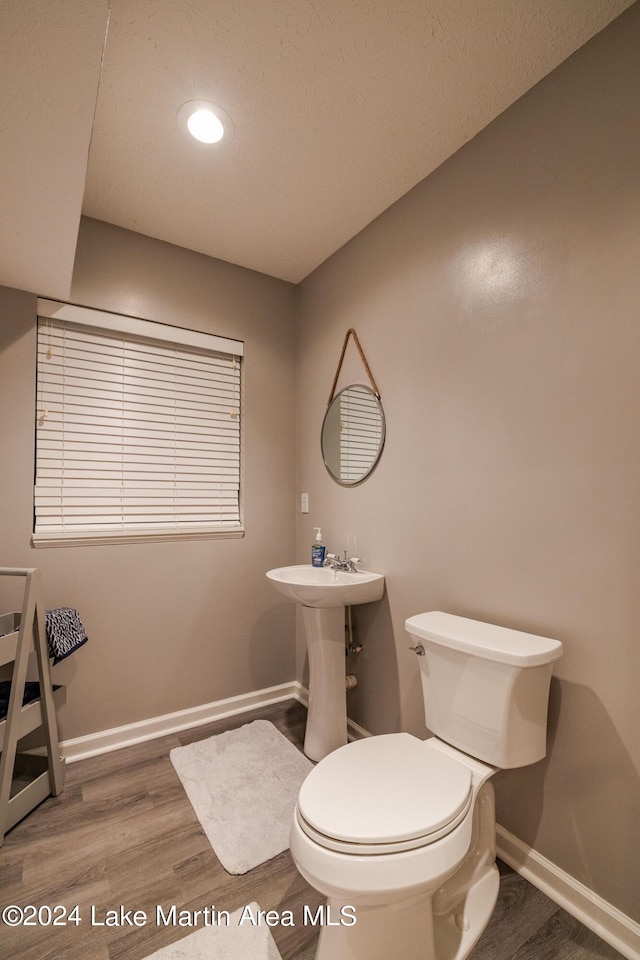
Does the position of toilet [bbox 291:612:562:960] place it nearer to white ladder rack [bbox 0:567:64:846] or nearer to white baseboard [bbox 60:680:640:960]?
white baseboard [bbox 60:680:640:960]

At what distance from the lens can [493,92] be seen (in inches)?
59.7

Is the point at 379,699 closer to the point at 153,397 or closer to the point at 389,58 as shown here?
the point at 153,397

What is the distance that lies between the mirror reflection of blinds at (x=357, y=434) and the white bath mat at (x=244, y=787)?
4.56ft

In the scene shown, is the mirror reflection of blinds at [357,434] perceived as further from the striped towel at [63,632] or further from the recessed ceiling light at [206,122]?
the striped towel at [63,632]

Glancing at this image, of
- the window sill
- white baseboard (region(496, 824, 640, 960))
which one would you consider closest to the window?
the window sill

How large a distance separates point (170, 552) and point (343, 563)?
0.95 metres

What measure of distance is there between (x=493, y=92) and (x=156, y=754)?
309cm

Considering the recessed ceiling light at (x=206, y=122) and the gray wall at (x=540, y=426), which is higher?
the recessed ceiling light at (x=206, y=122)

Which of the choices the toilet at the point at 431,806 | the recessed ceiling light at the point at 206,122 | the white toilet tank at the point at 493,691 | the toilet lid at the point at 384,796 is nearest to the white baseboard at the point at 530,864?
the toilet at the point at 431,806

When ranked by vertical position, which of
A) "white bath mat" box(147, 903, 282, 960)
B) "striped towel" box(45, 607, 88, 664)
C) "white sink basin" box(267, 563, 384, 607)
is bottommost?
"white bath mat" box(147, 903, 282, 960)

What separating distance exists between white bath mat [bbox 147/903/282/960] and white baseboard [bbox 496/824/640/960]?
815 millimetres

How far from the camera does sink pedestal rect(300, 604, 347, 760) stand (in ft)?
6.70

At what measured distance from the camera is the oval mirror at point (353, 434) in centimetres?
217

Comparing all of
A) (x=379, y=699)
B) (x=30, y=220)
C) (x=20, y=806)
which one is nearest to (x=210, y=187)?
(x=30, y=220)
